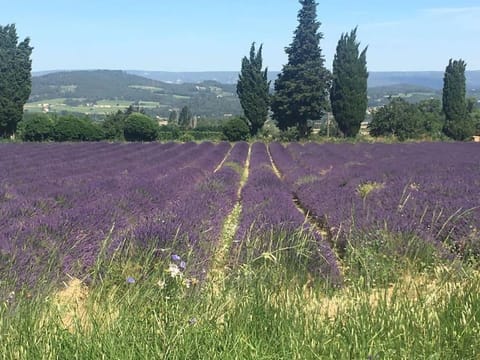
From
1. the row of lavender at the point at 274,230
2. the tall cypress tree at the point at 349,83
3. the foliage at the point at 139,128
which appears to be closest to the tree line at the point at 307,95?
the tall cypress tree at the point at 349,83

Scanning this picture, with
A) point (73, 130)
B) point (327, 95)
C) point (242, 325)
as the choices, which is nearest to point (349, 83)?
point (327, 95)

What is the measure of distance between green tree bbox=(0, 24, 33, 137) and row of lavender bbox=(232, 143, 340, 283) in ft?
119

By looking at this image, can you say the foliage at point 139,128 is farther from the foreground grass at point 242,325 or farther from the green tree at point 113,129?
the foreground grass at point 242,325

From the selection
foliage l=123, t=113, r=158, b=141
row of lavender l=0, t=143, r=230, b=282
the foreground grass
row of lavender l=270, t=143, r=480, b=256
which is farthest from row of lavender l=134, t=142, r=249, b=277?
foliage l=123, t=113, r=158, b=141

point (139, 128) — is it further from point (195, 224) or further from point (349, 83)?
point (195, 224)

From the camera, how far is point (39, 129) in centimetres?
4094

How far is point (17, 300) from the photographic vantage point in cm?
296

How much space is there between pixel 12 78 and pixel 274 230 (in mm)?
44514

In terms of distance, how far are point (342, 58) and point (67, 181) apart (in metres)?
38.8

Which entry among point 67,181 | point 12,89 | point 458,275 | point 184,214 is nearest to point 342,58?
point 12,89

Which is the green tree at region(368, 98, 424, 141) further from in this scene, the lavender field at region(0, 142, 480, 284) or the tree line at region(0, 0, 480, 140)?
the lavender field at region(0, 142, 480, 284)

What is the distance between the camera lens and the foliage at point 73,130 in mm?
41750

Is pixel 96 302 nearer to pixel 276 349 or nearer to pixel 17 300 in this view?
pixel 17 300

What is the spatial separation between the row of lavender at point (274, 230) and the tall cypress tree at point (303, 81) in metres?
35.6
